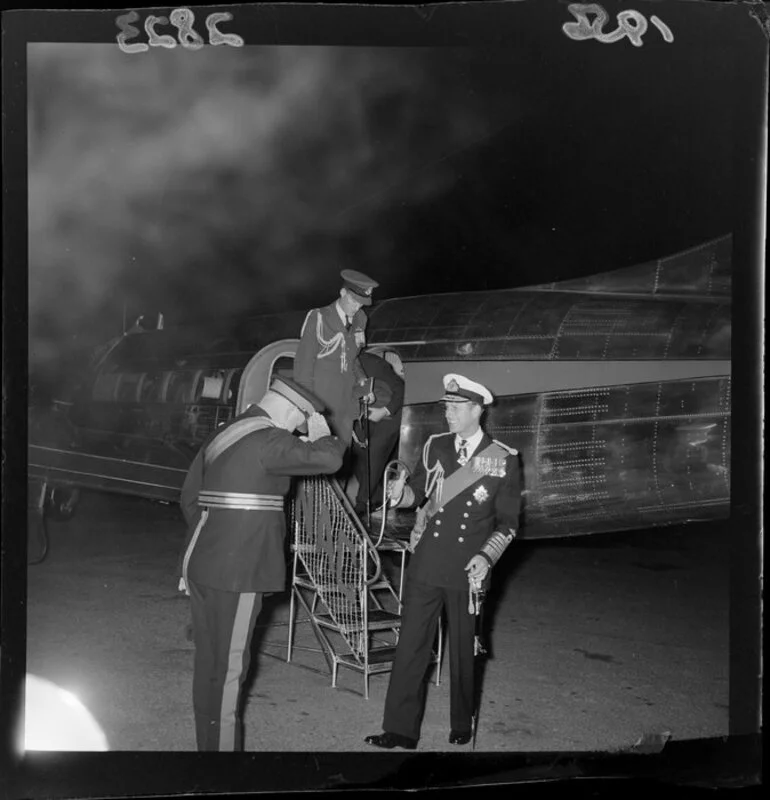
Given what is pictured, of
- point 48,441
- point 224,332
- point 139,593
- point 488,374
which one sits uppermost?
point 224,332

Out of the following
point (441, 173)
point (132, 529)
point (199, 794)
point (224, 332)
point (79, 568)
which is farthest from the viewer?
point (132, 529)

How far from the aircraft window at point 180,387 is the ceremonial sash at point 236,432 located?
15.8 feet

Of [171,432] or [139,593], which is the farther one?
[171,432]

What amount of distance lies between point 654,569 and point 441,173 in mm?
5443

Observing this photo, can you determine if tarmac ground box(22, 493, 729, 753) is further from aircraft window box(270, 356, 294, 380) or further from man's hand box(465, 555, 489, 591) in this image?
aircraft window box(270, 356, 294, 380)

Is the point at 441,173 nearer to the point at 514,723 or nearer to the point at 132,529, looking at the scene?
the point at 514,723

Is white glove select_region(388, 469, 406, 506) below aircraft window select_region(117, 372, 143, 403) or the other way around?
below

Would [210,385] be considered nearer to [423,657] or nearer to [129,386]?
[129,386]

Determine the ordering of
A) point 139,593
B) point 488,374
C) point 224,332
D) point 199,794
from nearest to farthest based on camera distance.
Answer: point 199,794
point 488,374
point 139,593
point 224,332

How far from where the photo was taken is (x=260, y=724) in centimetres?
512

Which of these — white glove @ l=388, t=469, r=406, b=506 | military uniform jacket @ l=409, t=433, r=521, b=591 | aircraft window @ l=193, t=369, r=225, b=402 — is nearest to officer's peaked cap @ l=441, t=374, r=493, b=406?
military uniform jacket @ l=409, t=433, r=521, b=591

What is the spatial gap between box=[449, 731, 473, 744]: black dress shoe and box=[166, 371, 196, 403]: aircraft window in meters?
5.29

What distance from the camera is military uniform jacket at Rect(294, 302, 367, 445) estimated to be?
5.55m

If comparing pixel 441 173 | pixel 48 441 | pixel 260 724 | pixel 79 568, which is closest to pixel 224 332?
pixel 79 568
